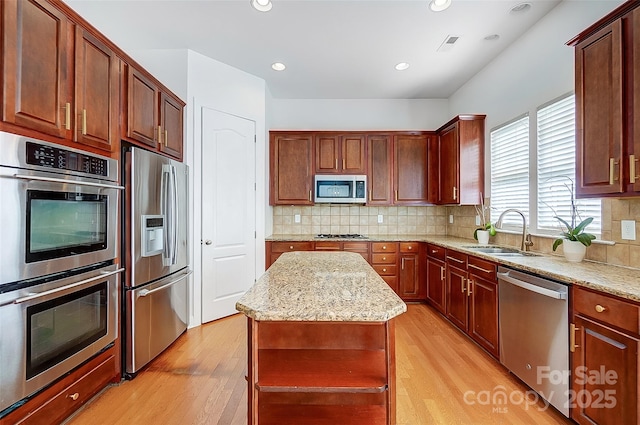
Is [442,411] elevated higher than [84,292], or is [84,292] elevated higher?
[84,292]

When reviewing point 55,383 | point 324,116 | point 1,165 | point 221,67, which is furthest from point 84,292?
point 324,116

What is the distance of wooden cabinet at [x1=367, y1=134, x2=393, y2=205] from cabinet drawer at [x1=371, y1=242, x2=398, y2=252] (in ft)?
2.01

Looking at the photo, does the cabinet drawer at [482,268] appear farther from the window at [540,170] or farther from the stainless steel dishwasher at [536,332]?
the window at [540,170]

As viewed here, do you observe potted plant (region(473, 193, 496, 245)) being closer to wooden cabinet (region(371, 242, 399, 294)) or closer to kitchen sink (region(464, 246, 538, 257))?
kitchen sink (region(464, 246, 538, 257))

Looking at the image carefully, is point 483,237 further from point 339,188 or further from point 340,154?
point 340,154

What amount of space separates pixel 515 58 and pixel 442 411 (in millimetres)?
3196

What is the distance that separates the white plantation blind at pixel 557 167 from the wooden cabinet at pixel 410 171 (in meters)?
1.65

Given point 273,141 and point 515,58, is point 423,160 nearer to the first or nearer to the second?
point 515,58

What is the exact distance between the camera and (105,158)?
201 cm

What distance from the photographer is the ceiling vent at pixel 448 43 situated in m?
2.92

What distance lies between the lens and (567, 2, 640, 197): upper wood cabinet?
5.26 feet

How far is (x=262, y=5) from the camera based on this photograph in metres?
2.47

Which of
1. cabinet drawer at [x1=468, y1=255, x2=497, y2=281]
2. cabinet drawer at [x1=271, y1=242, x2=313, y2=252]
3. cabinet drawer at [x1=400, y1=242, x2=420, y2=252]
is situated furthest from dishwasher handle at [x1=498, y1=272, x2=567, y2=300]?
cabinet drawer at [x1=271, y1=242, x2=313, y2=252]

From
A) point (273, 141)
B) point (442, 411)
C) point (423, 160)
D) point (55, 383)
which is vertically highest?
point (273, 141)
